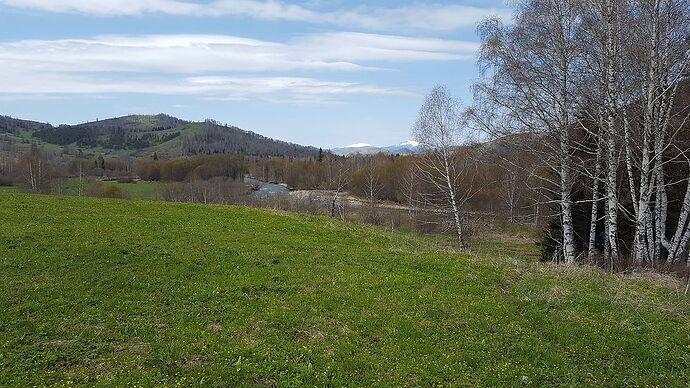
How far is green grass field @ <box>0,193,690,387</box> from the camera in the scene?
718cm

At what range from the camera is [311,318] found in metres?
9.56

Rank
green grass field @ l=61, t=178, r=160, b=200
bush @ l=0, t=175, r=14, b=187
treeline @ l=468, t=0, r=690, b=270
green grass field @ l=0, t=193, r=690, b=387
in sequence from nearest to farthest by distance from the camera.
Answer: green grass field @ l=0, t=193, r=690, b=387 < treeline @ l=468, t=0, r=690, b=270 < green grass field @ l=61, t=178, r=160, b=200 < bush @ l=0, t=175, r=14, b=187

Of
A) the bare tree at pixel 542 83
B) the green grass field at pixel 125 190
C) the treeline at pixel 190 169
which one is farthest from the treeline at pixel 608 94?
the treeline at pixel 190 169

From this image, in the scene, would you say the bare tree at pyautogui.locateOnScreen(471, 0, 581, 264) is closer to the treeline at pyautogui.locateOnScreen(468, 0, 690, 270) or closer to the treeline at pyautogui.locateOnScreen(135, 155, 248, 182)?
the treeline at pyautogui.locateOnScreen(468, 0, 690, 270)

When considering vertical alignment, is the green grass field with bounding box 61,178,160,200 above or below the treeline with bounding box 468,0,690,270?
below

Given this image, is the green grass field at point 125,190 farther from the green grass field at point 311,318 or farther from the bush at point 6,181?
the green grass field at point 311,318

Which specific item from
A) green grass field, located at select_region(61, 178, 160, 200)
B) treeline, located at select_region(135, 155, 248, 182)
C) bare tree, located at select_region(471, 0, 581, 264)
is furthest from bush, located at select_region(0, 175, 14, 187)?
bare tree, located at select_region(471, 0, 581, 264)

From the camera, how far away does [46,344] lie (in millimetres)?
7602

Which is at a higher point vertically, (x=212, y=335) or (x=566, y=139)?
(x=566, y=139)

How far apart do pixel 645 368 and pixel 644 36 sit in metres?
12.4

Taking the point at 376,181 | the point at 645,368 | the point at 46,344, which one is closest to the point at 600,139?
the point at 645,368

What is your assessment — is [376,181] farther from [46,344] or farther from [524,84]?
[46,344]

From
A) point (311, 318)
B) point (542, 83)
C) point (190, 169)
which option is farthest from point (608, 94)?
point (190, 169)

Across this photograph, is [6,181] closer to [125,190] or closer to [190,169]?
[125,190]
